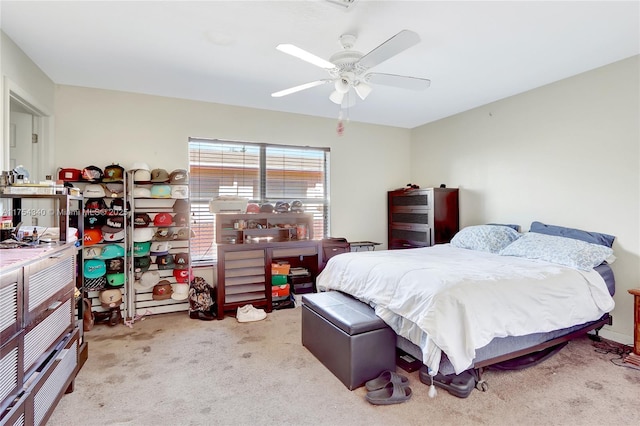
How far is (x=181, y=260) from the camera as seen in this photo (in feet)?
12.4

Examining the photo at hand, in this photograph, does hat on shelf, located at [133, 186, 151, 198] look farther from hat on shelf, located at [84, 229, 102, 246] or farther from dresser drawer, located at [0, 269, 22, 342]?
dresser drawer, located at [0, 269, 22, 342]

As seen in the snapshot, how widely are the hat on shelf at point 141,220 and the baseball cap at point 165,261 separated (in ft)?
1.38

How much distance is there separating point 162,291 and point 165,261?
34cm

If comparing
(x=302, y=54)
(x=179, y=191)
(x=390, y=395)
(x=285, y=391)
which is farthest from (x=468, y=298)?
(x=179, y=191)

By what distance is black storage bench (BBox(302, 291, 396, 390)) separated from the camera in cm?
226

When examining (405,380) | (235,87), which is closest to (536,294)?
(405,380)

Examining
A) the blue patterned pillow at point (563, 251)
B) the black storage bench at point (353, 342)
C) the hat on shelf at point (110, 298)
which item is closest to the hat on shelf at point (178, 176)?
the hat on shelf at point (110, 298)

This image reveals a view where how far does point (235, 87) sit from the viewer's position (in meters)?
3.68

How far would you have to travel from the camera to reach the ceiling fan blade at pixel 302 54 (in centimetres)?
205

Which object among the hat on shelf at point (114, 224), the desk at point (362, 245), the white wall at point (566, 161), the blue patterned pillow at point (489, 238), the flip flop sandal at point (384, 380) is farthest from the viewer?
the desk at point (362, 245)

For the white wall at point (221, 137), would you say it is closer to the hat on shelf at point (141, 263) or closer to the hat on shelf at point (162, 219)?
the hat on shelf at point (162, 219)

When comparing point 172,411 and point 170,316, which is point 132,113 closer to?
point 170,316

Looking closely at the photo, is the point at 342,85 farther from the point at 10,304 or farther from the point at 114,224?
the point at 114,224

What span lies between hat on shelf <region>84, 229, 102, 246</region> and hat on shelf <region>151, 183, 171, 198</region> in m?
0.68
